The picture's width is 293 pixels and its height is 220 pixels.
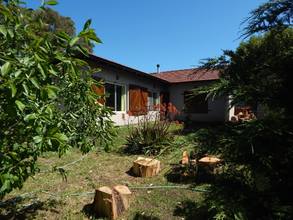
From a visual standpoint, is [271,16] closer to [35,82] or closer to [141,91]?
[35,82]

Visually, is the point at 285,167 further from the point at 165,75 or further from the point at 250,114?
the point at 165,75

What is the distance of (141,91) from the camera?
1529 centimetres

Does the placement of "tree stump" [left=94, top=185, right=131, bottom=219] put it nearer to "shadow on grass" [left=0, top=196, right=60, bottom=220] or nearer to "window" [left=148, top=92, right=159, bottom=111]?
"shadow on grass" [left=0, top=196, right=60, bottom=220]

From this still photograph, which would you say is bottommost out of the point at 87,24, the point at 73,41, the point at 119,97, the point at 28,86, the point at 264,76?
the point at 28,86

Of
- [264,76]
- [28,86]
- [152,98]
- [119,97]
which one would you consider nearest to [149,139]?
[264,76]

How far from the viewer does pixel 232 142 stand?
2.31m

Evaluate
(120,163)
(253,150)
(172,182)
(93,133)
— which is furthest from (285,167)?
(120,163)

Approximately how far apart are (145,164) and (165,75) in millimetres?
15155

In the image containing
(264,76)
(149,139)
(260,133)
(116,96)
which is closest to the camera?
(260,133)

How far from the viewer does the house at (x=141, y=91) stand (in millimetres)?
11828

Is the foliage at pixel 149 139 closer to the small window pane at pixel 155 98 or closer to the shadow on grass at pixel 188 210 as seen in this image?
the shadow on grass at pixel 188 210

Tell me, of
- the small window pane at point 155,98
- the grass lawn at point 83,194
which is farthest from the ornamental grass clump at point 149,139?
the small window pane at point 155,98

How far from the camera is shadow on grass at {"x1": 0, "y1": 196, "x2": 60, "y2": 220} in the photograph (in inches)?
161

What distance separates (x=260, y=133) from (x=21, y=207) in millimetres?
3724
